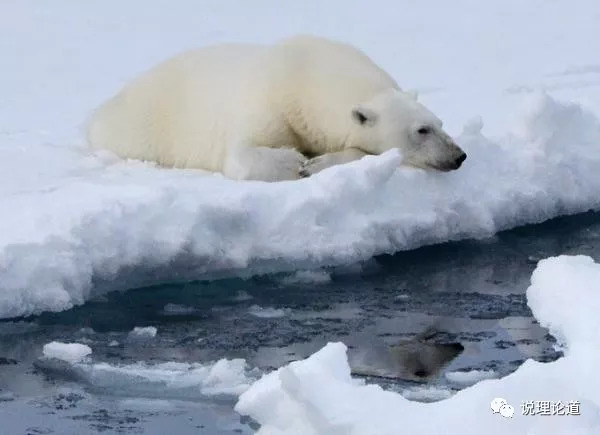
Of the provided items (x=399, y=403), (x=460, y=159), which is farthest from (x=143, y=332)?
(x=460, y=159)

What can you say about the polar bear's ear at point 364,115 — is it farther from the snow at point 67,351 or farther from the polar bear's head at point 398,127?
the snow at point 67,351

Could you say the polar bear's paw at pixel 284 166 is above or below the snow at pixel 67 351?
above

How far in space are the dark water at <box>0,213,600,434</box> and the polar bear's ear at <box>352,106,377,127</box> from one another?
0.89 meters

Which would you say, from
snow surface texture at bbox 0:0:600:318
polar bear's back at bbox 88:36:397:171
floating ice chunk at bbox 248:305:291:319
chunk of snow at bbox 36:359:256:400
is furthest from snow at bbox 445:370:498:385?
polar bear's back at bbox 88:36:397:171

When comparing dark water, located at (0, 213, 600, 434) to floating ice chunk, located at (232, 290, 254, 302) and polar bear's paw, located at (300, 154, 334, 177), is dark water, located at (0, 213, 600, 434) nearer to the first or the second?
floating ice chunk, located at (232, 290, 254, 302)

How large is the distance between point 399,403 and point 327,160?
10.1 feet

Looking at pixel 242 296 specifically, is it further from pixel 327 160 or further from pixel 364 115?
pixel 364 115

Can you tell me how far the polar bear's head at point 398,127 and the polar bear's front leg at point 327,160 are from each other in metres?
0.11

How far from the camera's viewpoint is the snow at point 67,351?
181 inches

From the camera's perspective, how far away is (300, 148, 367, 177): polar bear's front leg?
644 centimetres

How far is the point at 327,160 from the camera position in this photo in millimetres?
6504

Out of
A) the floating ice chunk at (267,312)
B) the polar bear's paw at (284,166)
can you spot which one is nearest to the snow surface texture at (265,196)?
the polar bear's paw at (284,166)

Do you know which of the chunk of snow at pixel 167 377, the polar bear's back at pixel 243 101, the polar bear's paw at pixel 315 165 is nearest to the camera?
the chunk of snow at pixel 167 377

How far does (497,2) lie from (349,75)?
25.5 ft
